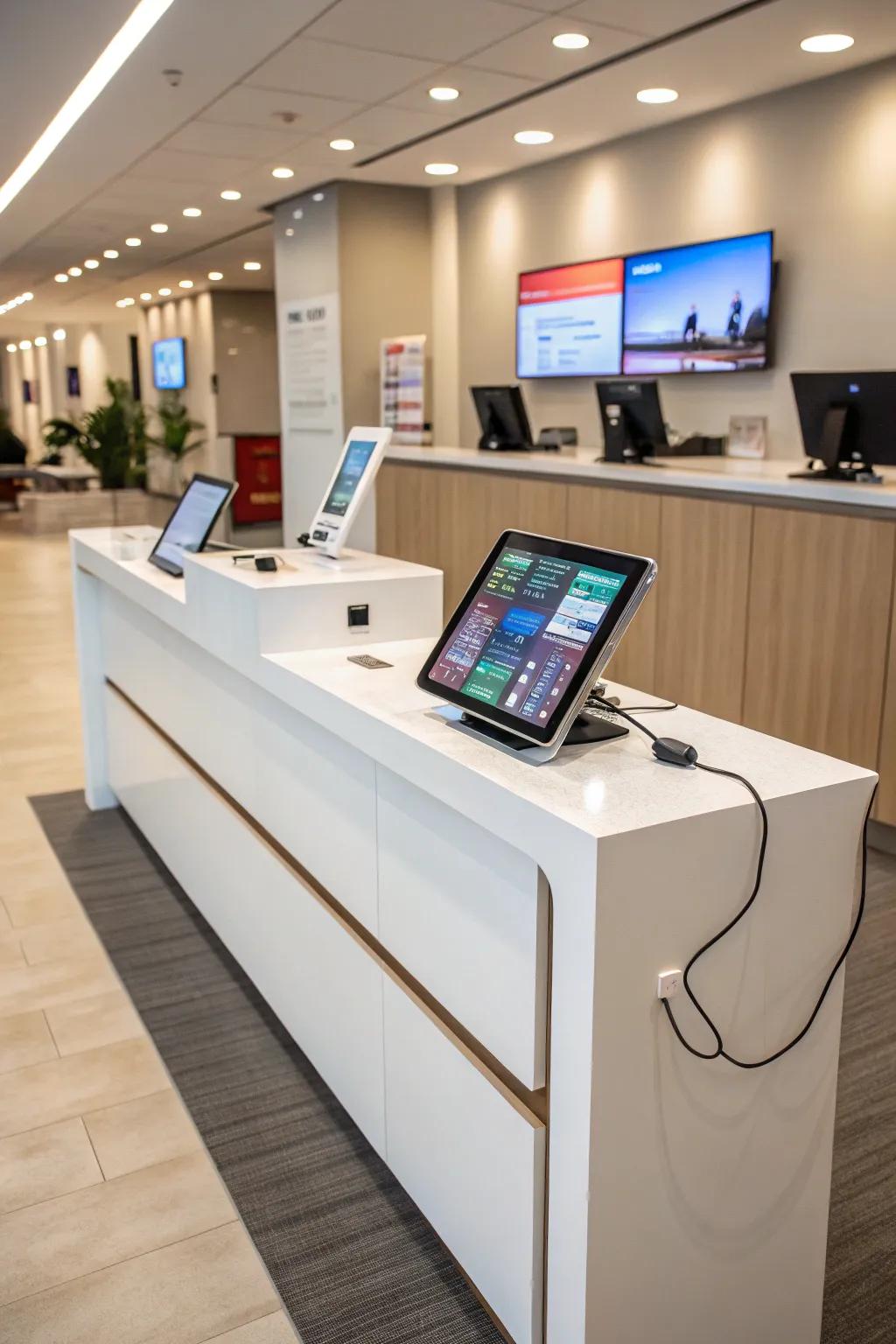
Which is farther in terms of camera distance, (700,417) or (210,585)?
(700,417)

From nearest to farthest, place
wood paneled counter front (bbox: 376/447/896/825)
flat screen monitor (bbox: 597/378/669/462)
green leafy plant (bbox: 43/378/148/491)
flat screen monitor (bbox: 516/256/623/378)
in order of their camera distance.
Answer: wood paneled counter front (bbox: 376/447/896/825)
flat screen monitor (bbox: 597/378/669/462)
flat screen monitor (bbox: 516/256/623/378)
green leafy plant (bbox: 43/378/148/491)

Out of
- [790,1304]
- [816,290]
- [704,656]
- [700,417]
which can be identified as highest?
[816,290]

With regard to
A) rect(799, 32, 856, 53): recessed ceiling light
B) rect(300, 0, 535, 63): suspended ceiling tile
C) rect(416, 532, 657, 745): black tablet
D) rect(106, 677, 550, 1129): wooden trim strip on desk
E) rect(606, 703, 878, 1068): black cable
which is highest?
rect(799, 32, 856, 53): recessed ceiling light

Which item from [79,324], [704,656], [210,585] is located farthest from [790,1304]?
[79,324]

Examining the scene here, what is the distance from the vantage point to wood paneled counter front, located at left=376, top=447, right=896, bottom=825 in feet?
13.2

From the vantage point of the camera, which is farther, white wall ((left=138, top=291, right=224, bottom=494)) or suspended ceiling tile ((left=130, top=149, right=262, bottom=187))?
white wall ((left=138, top=291, right=224, bottom=494))

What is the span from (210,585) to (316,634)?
16.5 inches

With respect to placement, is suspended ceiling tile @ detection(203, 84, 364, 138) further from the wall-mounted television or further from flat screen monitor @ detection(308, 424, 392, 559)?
the wall-mounted television

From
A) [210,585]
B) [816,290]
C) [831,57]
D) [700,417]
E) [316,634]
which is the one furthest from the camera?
[700,417]

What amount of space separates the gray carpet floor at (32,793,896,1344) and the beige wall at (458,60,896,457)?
10.9ft

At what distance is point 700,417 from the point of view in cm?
674

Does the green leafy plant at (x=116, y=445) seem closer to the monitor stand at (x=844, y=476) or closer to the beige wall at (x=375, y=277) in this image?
the beige wall at (x=375, y=277)

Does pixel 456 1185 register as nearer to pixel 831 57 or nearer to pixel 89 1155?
pixel 89 1155

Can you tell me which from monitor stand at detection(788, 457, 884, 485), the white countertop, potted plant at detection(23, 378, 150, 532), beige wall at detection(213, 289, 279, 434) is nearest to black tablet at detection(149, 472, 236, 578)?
the white countertop
